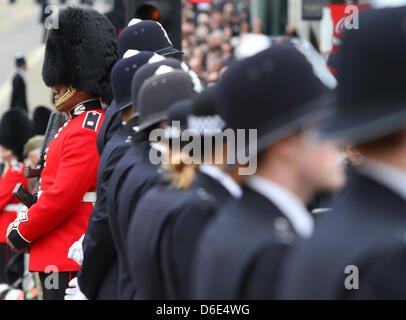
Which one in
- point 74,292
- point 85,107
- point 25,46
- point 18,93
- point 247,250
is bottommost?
point 25,46

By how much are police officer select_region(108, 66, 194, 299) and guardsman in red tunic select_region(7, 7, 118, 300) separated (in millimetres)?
900

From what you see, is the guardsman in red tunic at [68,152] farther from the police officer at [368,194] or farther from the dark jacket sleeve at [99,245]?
the police officer at [368,194]

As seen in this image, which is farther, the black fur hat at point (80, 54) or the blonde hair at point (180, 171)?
the black fur hat at point (80, 54)

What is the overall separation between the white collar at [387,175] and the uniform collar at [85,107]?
3.25 m

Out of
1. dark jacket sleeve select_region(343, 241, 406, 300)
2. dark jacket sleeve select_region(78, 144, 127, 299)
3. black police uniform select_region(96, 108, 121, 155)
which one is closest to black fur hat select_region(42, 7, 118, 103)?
black police uniform select_region(96, 108, 121, 155)

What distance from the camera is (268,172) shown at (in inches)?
89.3

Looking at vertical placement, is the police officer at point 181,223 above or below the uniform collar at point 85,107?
above

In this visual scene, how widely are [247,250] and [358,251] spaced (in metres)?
0.39

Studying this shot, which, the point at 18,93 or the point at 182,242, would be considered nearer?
the point at 182,242

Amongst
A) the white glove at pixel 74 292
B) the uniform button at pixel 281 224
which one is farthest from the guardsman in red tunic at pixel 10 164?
the uniform button at pixel 281 224

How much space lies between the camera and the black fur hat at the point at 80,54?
5059 mm

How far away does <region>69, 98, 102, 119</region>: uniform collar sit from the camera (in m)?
4.96

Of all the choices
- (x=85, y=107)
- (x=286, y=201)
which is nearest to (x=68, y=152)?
(x=85, y=107)

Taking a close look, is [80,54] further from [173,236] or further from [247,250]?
[247,250]
